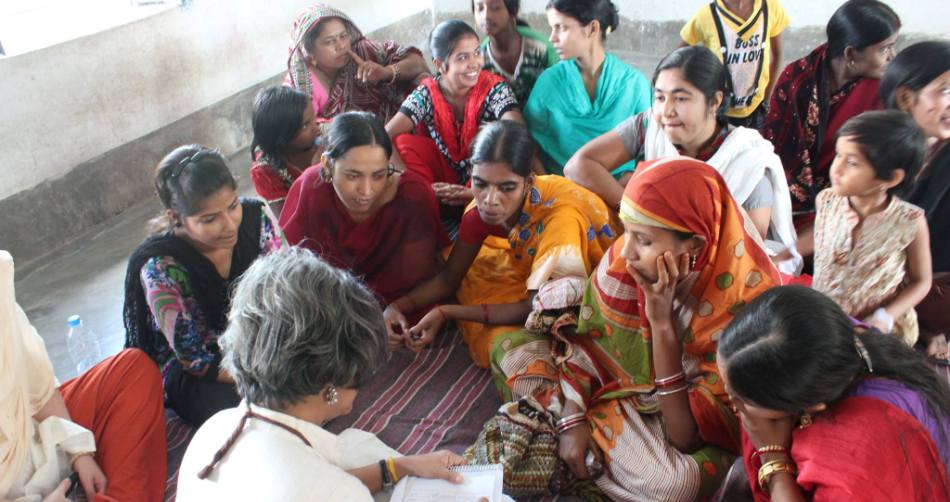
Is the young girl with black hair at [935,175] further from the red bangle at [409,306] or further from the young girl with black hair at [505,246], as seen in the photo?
the red bangle at [409,306]

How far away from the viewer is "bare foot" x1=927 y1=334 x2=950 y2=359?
240 centimetres

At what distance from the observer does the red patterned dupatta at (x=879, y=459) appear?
130cm

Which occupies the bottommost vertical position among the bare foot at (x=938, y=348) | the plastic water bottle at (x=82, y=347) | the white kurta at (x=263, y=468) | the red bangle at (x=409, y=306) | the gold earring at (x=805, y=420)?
the bare foot at (x=938, y=348)

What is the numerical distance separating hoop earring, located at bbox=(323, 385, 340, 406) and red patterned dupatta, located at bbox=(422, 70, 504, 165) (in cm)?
219

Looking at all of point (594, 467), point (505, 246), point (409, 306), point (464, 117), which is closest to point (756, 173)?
point (505, 246)

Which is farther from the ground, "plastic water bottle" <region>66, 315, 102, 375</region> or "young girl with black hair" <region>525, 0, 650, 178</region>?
"young girl with black hair" <region>525, 0, 650, 178</region>

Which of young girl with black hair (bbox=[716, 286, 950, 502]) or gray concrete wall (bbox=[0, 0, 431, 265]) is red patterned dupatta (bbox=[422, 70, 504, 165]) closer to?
gray concrete wall (bbox=[0, 0, 431, 265])

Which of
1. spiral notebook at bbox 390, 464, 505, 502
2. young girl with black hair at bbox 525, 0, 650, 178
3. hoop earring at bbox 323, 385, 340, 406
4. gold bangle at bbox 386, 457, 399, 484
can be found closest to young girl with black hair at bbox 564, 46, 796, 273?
young girl with black hair at bbox 525, 0, 650, 178

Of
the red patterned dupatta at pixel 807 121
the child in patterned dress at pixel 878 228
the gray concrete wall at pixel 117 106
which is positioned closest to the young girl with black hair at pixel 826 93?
the red patterned dupatta at pixel 807 121

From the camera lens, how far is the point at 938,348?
241 cm

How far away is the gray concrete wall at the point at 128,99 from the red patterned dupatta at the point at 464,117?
176 centimetres

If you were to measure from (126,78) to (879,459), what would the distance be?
13.3 feet

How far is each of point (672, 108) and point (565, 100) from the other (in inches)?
41.3

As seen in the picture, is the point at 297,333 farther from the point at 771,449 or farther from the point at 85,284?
the point at 85,284
